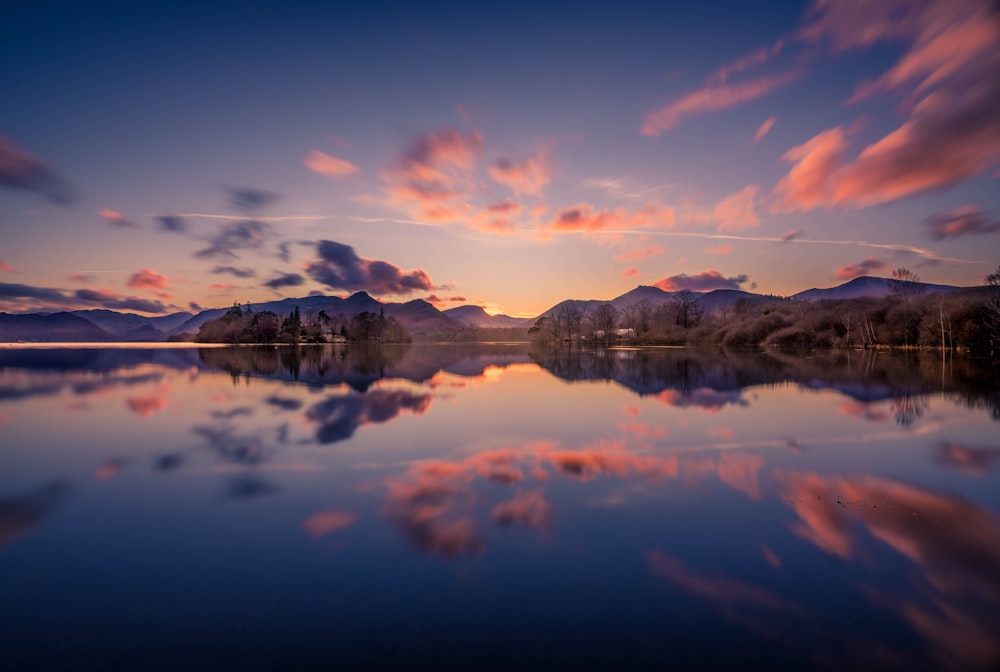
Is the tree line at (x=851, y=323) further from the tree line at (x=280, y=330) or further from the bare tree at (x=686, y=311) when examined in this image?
the tree line at (x=280, y=330)

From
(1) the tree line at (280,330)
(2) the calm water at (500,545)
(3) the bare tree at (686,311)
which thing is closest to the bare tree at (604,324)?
(3) the bare tree at (686,311)

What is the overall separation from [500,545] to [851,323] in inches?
4476

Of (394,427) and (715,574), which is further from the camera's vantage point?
(394,427)

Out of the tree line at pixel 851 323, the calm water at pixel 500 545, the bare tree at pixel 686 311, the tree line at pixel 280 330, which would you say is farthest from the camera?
the tree line at pixel 280 330

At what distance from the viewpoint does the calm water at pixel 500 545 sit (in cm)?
525

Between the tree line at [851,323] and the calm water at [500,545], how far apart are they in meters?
71.0

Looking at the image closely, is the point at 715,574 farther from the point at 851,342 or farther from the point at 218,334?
the point at 218,334

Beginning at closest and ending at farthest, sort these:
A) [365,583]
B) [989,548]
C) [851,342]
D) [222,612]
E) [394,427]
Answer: [222,612], [365,583], [989,548], [394,427], [851,342]

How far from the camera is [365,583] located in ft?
21.3

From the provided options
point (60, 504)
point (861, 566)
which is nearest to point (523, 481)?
point (861, 566)

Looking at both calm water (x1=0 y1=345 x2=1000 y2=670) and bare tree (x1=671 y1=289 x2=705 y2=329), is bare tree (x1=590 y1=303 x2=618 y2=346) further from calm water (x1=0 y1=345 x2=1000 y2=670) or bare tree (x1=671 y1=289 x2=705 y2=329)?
calm water (x1=0 y1=345 x2=1000 y2=670)

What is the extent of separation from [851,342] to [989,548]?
10946cm

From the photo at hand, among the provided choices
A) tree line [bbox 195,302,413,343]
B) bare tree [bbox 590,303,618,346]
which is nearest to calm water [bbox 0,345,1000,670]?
bare tree [bbox 590,303,618,346]

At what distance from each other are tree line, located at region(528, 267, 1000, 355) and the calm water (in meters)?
71.0
